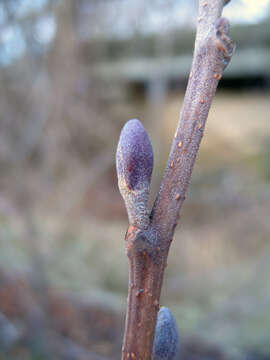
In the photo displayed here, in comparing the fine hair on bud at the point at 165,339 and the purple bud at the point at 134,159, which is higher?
the purple bud at the point at 134,159

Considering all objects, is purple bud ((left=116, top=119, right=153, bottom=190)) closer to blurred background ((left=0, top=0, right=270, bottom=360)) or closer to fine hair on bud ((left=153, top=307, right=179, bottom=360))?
fine hair on bud ((left=153, top=307, right=179, bottom=360))

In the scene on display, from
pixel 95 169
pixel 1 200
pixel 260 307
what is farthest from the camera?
pixel 95 169

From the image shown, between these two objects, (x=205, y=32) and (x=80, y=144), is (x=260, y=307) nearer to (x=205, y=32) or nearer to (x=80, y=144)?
(x=80, y=144)

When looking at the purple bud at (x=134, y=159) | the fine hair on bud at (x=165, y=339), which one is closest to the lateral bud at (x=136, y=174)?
the purple bud at (x=134, y=159)

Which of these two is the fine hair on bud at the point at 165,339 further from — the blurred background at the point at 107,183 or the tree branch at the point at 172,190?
the blurred background at the point at 107,183

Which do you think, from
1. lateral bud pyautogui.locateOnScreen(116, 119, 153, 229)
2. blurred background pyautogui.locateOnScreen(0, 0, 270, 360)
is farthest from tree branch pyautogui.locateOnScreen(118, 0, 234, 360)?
blurred background pyautogui.locateOnScreen(0, 0, 270, 360)

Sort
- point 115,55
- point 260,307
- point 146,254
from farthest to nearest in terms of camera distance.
A: point 115,55 < point 260,307 < point 146,254

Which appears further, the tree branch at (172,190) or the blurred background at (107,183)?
the blurred background at (107,183)

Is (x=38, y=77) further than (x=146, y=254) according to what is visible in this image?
Yes

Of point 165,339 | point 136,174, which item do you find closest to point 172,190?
point 136,174

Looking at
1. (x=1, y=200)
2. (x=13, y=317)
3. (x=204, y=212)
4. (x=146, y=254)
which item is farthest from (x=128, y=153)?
(x=204, y=212)
